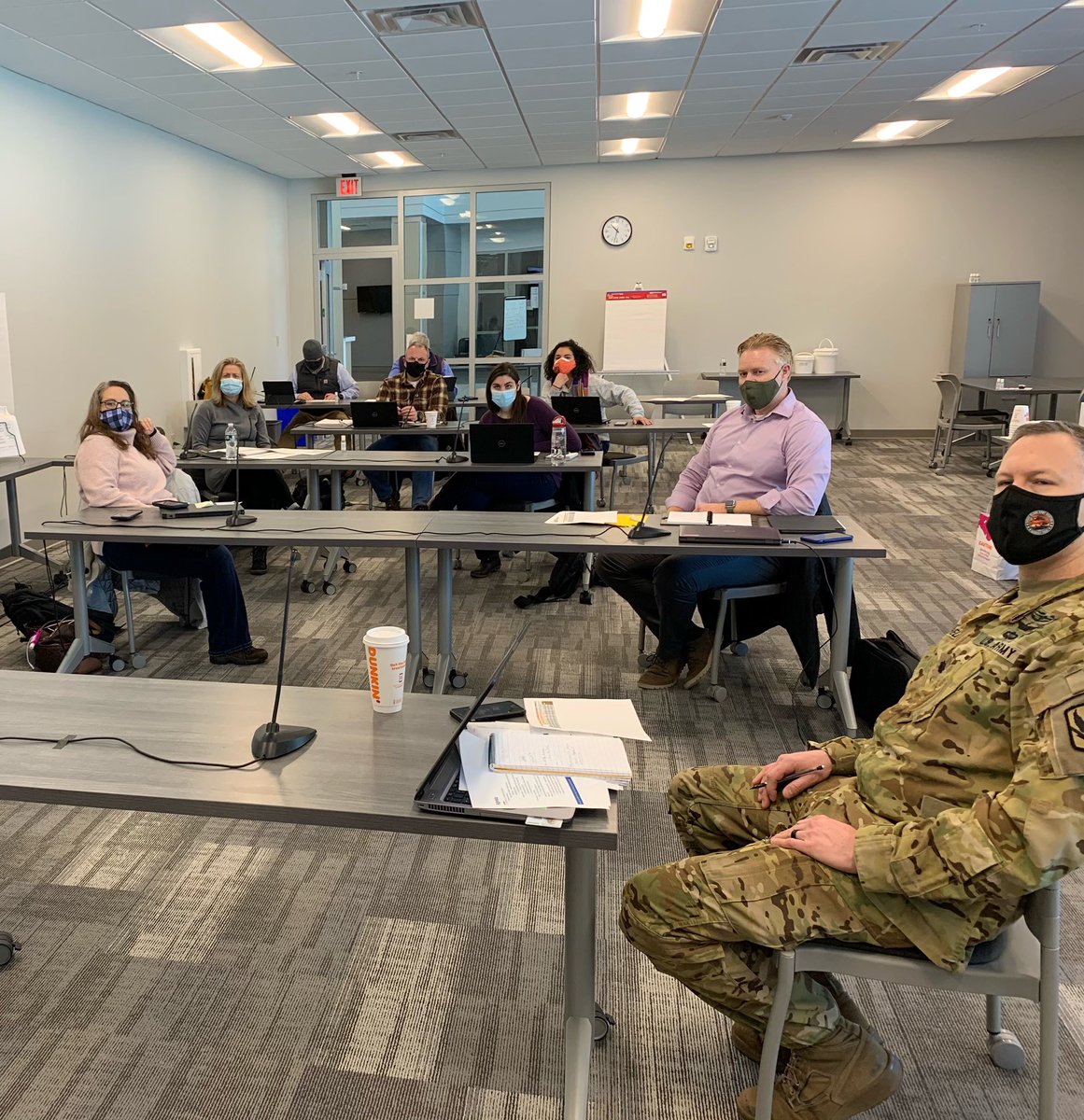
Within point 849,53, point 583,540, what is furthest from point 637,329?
point 583,540

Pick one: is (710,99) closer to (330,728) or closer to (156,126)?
(156,126)

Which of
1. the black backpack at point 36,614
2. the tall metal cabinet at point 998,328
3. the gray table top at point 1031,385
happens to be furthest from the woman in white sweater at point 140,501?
the tall metal cabinet at point 998,328

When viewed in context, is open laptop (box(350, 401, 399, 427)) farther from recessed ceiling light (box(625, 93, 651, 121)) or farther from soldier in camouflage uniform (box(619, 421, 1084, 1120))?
soldier in camouflage uniform (box(619, 421, 1084, 1120))

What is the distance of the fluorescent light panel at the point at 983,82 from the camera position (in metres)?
6.79

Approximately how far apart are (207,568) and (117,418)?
768 millimetres

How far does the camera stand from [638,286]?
10297 mm

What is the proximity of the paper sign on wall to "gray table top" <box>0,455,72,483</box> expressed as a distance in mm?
6320

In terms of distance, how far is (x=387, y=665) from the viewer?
1.64 m

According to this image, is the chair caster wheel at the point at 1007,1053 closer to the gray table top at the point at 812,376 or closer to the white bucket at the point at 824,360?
the gray table top at the point at 812,376

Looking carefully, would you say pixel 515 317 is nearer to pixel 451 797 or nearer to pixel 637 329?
pixel 637 329

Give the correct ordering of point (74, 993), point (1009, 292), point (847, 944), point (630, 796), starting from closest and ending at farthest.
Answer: point (847, 944)
point (74, 993)
point (630, 796)
point (1009, 292)

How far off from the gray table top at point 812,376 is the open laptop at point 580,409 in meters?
4.24

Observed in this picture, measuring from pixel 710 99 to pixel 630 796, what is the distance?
6583 mm

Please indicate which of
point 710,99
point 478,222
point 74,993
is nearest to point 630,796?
point 74,993
